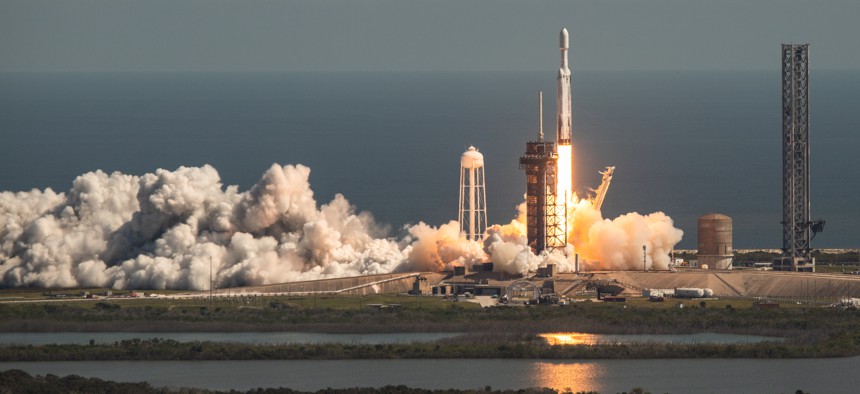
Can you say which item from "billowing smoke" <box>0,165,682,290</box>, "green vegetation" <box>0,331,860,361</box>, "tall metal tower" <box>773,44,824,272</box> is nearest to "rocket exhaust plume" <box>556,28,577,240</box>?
"billowing smoke" <box>0,165,682,290</box>

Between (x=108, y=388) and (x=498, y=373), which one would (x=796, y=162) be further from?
(x=108, y=388)

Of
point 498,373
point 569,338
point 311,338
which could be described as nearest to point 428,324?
point 311,338

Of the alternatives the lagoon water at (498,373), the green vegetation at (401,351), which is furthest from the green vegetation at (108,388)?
the green vegetation at (401,351)

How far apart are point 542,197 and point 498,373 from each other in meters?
29.4

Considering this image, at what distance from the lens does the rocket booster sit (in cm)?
11325

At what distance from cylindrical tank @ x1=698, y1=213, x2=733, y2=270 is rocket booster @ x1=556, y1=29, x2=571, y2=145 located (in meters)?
10.4

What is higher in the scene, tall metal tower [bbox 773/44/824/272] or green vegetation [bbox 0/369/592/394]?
tall metal tower [bbox 773/44/824/272]

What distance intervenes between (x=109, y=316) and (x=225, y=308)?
20.6 feet

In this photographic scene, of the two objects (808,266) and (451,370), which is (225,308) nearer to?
(451,370)

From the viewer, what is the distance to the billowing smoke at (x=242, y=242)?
11500cm

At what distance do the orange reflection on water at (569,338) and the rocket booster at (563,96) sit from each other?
20067 mm

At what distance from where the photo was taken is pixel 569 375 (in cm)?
8475

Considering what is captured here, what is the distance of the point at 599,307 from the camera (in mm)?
102875

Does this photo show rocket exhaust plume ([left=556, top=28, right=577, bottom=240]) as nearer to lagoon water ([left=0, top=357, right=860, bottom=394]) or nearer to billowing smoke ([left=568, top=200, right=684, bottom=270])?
billowing smoke ([left=568, top=200, right=684, bottom=270])
